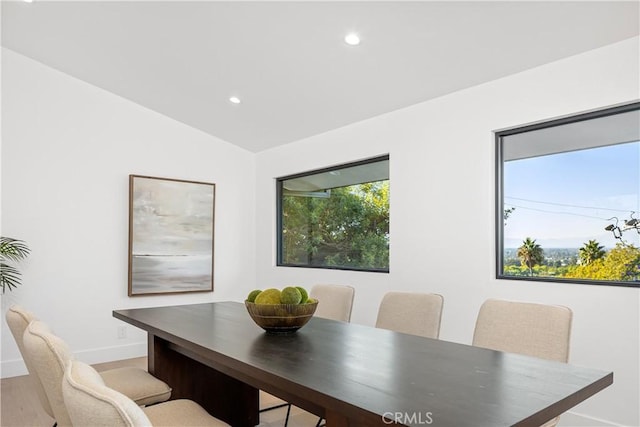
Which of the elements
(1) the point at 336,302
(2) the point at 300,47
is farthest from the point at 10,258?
(2) the point at 300,47

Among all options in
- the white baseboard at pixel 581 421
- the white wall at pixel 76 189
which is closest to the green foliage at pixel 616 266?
the white baseboard at pixel 581 421

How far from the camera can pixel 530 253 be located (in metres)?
3.18

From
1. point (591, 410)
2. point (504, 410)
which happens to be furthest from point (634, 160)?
point (504, 410)

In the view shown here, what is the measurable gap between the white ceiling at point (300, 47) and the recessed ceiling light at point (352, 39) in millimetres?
36

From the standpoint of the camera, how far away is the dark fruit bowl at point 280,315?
78.4 inches

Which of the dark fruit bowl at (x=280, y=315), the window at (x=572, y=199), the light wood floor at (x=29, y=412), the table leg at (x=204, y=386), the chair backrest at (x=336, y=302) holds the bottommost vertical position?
the light wood floor at (x=29, y=412)

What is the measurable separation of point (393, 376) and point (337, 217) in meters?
3.52

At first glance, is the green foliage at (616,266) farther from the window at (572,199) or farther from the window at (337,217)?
the window at (337,217)

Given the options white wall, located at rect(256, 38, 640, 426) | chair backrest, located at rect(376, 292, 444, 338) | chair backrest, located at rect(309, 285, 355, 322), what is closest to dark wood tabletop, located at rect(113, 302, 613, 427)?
chair backrest, located at rect(376, 292, 444, 338)

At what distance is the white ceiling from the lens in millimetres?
2648

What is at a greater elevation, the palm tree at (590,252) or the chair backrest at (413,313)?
the palm tree at (590,252)

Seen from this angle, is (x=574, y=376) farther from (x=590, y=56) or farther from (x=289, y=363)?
(x=590, y=56)

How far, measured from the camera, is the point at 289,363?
4.99ft

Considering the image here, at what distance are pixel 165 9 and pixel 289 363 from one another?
262 centimetres
